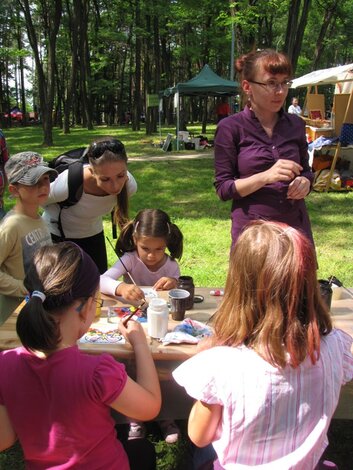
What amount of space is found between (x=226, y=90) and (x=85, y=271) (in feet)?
43.6

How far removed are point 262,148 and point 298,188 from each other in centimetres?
28

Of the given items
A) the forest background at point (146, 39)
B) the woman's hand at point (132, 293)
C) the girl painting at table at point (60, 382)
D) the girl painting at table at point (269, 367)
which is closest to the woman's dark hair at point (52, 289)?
the girl painting at table at point (60, 382)

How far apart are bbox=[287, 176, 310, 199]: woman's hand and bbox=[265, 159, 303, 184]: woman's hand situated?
6 centimetres

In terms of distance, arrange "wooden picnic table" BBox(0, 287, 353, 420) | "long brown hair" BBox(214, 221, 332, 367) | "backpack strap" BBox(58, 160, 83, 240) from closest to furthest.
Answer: "long brown hair" BBox(214, 221, 332, 367)
"wooden picnic table" BBox(0, 287, 353, 420)
"backpack strap" BBox(58, 160, 83, 240)

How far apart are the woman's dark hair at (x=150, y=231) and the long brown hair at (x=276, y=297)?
4.36ft

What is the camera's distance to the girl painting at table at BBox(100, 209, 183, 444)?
2521 mm

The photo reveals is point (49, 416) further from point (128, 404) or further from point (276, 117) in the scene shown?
point (276, 117)

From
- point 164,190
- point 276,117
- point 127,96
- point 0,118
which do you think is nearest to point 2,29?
point 0,118

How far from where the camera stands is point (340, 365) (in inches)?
54.2

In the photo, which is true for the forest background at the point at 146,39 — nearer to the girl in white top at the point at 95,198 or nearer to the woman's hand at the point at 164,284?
the girl in white top at the point at 95,198

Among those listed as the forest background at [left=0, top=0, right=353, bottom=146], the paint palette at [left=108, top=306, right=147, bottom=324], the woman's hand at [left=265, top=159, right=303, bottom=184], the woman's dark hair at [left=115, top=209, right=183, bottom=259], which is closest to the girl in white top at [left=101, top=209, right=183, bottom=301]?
A: the woman's dark hair at [left=115, top=209, right=183, bottom=259]

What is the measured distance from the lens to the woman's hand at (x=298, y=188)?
229cm

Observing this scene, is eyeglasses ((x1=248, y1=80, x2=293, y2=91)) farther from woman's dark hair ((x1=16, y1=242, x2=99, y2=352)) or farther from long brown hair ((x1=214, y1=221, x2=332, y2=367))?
woman's dark hair ((x1=16, y1=242, x2=99, y2=352))

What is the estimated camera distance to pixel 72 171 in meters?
2.70
